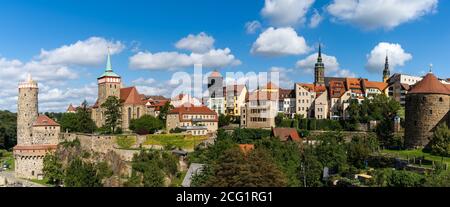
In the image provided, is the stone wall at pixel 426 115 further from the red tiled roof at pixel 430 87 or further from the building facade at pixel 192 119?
the building facade at pixel 192 119

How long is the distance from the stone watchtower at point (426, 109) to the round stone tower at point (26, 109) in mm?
33456

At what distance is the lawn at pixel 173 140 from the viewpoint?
41188 mm

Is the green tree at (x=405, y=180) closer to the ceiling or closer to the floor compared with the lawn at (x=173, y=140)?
closer to the floor

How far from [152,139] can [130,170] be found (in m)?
6.58

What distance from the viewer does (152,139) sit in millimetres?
41844

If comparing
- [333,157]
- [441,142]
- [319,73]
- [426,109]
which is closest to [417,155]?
[441,142]

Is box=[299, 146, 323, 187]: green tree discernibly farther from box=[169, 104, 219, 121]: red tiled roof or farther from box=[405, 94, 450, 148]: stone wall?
box=[169, 104, 219, 121]: red tiled roof

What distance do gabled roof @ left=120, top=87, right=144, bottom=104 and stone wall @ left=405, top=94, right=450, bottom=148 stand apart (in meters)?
30.2

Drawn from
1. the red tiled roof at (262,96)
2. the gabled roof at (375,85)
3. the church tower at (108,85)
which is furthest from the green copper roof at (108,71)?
the gabled roof at (375,85)

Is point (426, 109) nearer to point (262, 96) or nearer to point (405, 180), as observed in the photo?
point (405, 180)

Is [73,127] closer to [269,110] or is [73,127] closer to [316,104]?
[269,110]

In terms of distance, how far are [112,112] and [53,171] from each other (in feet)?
34.0
